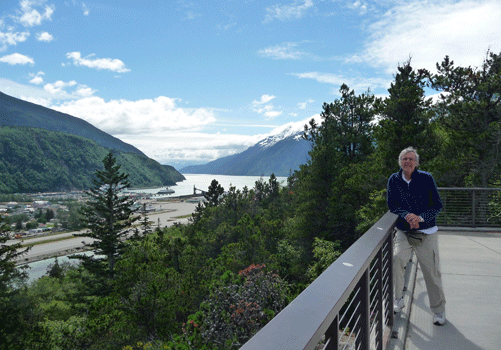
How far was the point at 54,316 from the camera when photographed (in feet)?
104

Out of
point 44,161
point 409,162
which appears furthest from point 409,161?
point 44,161

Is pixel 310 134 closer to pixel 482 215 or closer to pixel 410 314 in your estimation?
pixel 482 215

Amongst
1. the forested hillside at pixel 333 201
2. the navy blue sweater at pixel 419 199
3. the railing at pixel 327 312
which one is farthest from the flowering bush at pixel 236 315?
the railing at pixel 327 312

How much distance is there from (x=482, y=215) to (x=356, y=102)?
69.6 feet

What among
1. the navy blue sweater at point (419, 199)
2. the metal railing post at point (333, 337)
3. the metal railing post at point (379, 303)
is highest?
the navy blue sweater at point (419, 199)

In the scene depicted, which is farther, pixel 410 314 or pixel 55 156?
pixel 55 156

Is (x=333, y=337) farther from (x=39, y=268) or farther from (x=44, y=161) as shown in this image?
(x=44, y=161)

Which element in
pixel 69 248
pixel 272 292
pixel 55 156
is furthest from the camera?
pixel 55 156

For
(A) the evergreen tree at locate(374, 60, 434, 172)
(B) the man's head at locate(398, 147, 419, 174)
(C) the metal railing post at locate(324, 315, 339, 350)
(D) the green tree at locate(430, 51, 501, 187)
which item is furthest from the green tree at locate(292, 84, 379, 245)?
(C) the metal railing post at locate(324, 315, 339, 350)

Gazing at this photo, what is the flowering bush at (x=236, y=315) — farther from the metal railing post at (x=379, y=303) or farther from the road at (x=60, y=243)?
the road at (x=60, y=243)

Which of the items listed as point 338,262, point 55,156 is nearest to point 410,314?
point 338,262

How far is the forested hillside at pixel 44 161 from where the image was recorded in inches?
5404

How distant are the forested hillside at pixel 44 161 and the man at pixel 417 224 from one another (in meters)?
158

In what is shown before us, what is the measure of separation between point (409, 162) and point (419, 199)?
1.00 feet
